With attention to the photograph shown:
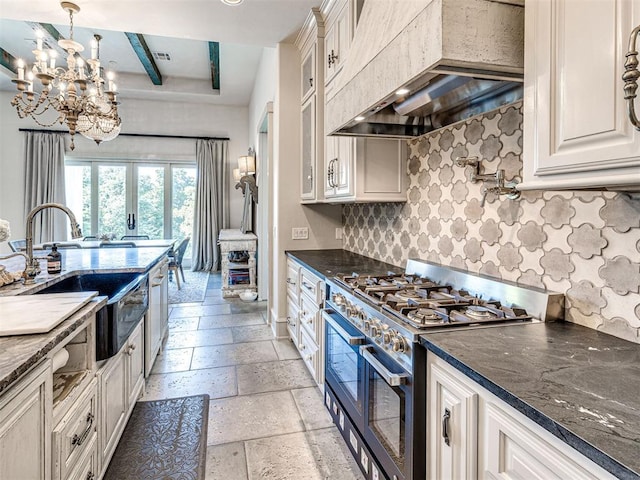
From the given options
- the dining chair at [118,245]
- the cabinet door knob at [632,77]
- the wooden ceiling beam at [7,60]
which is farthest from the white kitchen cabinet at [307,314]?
the wooden ceiling beam at [7,60]

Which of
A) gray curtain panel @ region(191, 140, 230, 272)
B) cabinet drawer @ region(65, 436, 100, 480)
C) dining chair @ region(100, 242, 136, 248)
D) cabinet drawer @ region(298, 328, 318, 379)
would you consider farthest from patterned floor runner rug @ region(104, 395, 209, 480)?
gray curtain panel @ region(191, 140, 230, 272)

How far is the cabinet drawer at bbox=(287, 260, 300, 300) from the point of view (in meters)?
3.27

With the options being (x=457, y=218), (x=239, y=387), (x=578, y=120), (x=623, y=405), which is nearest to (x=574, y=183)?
(x=578, y=120)

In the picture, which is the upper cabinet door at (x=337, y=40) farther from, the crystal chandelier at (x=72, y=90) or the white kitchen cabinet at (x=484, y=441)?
the white kitchen cabinet at (x=484, y=441)

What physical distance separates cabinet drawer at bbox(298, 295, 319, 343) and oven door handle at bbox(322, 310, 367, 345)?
47 cm

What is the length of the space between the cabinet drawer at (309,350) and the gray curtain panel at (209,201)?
5.25 meters

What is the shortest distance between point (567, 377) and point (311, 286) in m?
1.95

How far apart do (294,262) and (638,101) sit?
274 centimetres

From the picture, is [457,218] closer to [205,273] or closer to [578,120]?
[578,120]

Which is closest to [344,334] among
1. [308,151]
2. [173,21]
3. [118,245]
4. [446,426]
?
[446,426]

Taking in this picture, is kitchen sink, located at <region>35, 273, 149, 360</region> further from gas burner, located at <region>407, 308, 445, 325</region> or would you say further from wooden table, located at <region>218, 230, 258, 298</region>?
wooden table, located at <region>218, 230, 258, 298</region>

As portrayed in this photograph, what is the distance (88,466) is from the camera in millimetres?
1550

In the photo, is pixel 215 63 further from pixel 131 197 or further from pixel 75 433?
pixel 75 433

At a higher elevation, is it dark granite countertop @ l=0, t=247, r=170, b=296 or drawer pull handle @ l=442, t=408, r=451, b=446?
dark granite countertop @ l=0, t=247, r=170, b=296
